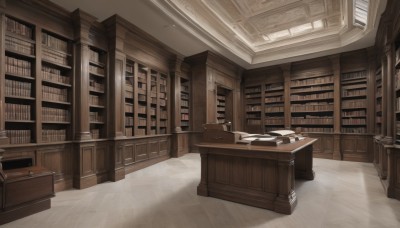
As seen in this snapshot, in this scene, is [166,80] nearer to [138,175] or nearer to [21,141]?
[138,175]

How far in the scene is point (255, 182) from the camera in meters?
2.64

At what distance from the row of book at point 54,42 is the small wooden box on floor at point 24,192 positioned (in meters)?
2.05

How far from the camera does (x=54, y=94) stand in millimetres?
3449

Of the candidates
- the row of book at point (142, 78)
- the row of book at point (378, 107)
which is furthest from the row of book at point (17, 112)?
the row of book at point (378, 107)

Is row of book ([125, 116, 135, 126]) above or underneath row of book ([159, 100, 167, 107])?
underneath

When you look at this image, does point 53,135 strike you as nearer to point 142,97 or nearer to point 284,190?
point 142,97

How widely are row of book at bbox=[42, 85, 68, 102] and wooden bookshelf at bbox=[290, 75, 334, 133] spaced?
6.67m

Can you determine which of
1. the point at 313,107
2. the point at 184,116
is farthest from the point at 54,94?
the point at 313,107

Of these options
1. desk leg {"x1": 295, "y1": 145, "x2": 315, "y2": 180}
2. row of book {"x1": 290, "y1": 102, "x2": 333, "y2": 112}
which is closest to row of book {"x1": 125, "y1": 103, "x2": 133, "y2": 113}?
desk leg {"x1": 295, "y1": 145, "x2": 315, "y2": 180}

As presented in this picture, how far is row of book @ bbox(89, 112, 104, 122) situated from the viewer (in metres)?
3.94

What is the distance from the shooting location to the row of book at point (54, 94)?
3.31 meters

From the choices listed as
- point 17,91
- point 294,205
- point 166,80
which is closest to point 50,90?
point 17,91

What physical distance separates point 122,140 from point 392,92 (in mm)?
5131

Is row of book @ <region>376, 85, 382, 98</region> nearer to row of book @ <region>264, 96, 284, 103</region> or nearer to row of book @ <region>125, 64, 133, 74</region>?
row of book @ <region>264, 96, 284, 103</region>
